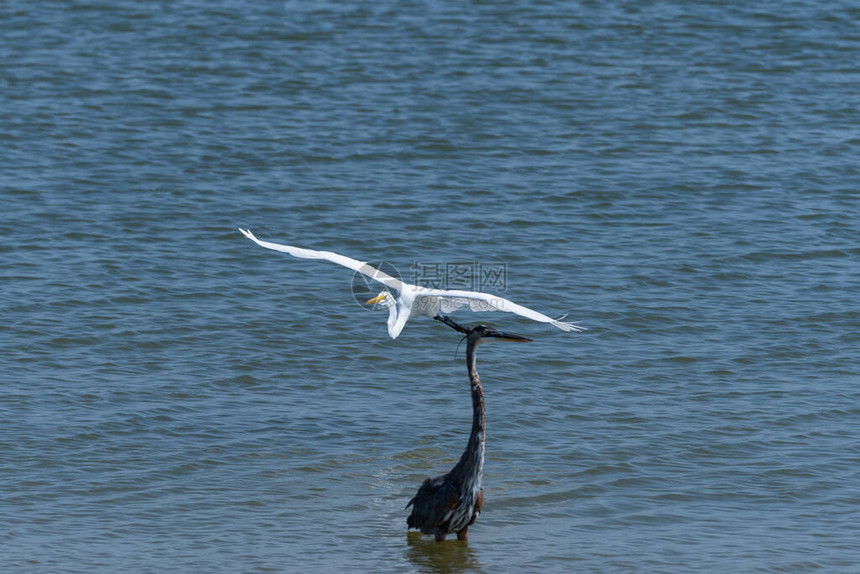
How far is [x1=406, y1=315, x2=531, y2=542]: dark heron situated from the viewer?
9.25m

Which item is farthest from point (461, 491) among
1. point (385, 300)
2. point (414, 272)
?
point (414, 272)

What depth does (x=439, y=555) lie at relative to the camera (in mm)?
9336

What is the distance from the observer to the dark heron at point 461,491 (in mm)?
9250

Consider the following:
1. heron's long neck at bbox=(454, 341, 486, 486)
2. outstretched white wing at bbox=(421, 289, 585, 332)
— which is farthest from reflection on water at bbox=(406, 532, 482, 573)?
outstretched white wing at bbox=(421, 289, 585, 332)

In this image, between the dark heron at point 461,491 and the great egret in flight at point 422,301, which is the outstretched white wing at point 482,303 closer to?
the great egret in flight at point 422,301

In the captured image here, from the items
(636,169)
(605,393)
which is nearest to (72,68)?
(636,169)

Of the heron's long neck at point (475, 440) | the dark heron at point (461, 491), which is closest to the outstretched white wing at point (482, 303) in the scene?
the dark heron at point (461, 491)

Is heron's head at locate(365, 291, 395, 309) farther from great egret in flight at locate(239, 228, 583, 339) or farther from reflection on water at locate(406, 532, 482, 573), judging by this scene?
reflection on water at locate(406, 532, 482, 573)

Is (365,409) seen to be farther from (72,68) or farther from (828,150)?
(72,68)

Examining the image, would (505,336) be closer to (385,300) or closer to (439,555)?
(439,555)

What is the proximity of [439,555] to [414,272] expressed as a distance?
7.36m

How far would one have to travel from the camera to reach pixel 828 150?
21.3 m

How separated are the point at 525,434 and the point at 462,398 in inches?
44.9

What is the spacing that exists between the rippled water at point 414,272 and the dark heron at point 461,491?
0.89ft
